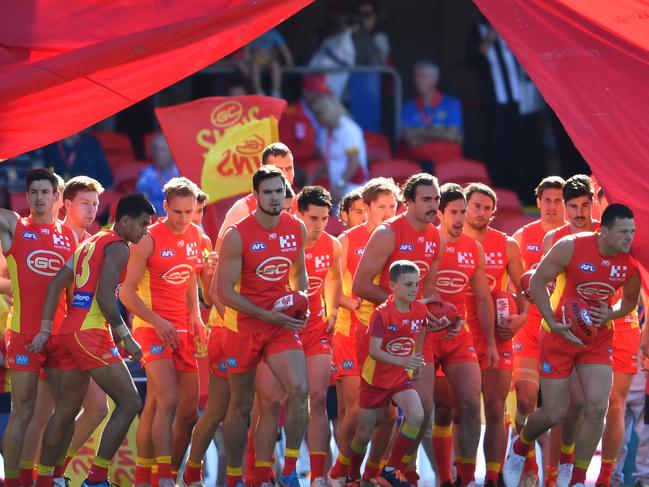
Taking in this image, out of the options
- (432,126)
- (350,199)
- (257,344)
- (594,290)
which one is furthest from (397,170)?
(257,344)

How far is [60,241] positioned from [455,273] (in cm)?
292

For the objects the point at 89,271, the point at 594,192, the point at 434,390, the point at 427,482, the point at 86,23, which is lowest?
the point at 427,482

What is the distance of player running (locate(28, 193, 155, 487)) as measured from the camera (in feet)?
32.7

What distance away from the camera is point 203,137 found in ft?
42.0

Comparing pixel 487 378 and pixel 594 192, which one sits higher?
pixel 594 192

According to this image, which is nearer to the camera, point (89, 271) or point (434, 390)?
point (89, 271)

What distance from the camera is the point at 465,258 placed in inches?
441

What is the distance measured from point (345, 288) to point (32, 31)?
3.18 metres

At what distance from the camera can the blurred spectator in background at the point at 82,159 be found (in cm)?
1582

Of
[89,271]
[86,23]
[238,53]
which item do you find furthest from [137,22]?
[238,53]

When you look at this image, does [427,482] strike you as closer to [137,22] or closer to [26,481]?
[26,481]

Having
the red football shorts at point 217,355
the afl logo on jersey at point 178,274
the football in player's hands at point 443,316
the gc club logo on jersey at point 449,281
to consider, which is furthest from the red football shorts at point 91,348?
the gc club logo on jersey at point 449,281

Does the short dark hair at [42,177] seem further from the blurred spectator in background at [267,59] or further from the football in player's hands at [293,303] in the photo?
the blurred spectator in background at [267,59]

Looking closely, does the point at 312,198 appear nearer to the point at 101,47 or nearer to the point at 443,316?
the point at 443,316
